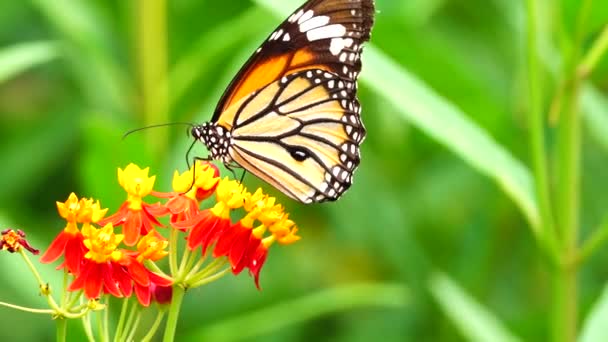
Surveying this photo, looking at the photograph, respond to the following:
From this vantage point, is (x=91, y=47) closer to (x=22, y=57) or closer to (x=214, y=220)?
(x=22, y=57)

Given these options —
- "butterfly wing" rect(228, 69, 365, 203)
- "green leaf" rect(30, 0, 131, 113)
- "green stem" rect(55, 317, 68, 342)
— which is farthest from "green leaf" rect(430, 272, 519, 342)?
"green stem" rect(55, 317, 68, 342)

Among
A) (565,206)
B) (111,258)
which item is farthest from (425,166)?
(111,258)

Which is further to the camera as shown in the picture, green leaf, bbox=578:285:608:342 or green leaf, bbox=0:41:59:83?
green leaf, bbox=0:41:59:83

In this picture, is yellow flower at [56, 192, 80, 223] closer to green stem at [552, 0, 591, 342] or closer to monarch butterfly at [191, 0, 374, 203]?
monarch butterfly at [191, 0, 374, 203]

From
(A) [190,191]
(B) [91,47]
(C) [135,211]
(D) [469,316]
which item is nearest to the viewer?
(C) [135,211]

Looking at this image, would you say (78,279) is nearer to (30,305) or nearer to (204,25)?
(30,305)

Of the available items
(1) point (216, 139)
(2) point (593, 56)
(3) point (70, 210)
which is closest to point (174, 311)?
(3) point (70, 210)
